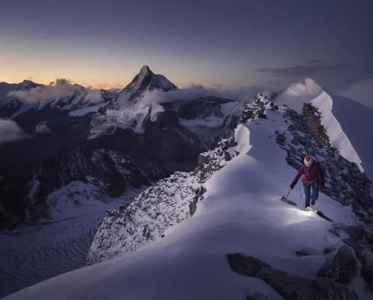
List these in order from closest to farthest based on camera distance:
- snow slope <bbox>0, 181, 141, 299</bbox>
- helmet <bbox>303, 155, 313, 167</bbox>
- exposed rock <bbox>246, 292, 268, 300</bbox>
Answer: exposed rock <bbox>246, 292, 268, 300</bbox>, helmet <bbox>303, 155, 313, 167</bbox>, snow slope <bbox>0, 181, 141, 299</bbox>

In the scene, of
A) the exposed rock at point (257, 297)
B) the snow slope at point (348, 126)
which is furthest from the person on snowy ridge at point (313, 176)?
the snow slope at point (348, 126)

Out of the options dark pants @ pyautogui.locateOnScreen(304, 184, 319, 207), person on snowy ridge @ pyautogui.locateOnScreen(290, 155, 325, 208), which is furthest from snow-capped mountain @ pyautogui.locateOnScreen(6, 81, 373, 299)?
person on snowy ridge @ pyautogui.locateOnScreen(290, 155, 325, 208)

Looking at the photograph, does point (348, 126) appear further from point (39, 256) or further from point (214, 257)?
point (39, 256)

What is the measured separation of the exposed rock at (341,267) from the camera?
11.4 m

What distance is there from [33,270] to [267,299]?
157 m

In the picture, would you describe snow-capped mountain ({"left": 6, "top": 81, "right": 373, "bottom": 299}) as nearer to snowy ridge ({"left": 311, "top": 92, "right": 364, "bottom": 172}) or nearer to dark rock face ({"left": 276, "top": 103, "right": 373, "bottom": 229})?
dark rock face ({"left": 276, "top": 103, "right": 373, "bottom": 229})

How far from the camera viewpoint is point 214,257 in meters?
11.4

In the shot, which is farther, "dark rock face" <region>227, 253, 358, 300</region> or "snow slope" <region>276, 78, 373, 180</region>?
"snow slope" <region>276, 78, 373, 180</region>

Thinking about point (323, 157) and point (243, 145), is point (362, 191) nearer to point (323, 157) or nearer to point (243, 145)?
point (323, 157)

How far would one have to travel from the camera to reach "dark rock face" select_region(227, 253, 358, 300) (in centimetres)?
1030

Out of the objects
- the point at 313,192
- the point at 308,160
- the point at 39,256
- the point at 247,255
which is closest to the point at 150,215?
the point at 313,192

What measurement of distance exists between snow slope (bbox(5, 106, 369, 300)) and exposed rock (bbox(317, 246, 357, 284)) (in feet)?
0.97

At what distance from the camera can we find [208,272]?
10.5 meters

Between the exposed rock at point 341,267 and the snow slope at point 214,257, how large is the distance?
0.30 m
